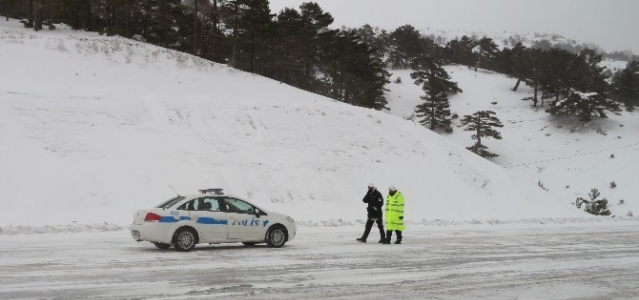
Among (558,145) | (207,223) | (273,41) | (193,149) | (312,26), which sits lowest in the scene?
(207,223)

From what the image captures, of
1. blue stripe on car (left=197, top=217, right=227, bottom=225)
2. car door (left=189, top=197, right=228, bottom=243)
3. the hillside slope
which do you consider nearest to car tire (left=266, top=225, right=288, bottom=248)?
car door (left=189, top=197, right=228, bottom=243)

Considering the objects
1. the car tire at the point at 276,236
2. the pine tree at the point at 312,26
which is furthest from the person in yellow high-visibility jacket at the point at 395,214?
the pine tree at the point at 312,26

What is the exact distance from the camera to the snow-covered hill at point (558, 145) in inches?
1774

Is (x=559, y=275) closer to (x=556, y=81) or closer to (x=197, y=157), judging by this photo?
(x=197, y=157)

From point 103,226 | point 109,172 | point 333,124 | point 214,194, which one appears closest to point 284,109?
point 333,124

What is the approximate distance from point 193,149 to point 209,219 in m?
11.5

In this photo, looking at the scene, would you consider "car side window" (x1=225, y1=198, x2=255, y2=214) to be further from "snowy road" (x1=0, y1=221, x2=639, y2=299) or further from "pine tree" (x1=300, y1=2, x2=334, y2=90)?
"pine tree" (x1=300, y1=2, x2=334, y2=90)

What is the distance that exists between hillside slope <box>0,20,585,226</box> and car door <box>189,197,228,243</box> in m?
6.62

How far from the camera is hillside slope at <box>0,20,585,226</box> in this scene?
1978 cm

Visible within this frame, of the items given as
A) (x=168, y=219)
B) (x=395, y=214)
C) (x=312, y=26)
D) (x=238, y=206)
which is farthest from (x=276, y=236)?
(x=312, y=26)

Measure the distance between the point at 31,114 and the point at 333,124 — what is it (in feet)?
50.0

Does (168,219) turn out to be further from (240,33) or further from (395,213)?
(240,33)

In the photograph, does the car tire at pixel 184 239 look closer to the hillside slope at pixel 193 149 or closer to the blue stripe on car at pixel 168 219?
the blue stripe on car at pixel 168 219

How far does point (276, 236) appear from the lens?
46.2ft
